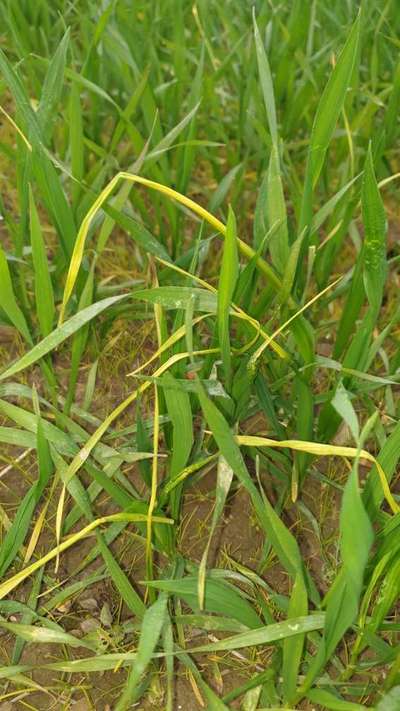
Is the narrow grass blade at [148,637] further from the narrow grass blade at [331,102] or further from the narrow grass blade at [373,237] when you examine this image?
the narrow grass blade at [331,102]

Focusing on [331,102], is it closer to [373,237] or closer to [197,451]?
[373,237]

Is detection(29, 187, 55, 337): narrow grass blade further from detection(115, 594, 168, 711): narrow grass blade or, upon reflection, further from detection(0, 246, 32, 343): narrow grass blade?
detection(115, 594, 168, 711): narrow grass blade

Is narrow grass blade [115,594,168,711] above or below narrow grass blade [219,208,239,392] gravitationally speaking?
below

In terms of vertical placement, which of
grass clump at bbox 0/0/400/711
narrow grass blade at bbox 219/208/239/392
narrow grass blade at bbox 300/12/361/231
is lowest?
grass clump at bbox 0/0/400/711

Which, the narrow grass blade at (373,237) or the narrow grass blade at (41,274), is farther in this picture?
the narrow grass blade at (41,274)

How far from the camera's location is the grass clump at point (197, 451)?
31.9 inches

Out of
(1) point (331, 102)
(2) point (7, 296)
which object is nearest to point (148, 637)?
(2) point (7, 296)

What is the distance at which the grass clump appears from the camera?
0.81 m

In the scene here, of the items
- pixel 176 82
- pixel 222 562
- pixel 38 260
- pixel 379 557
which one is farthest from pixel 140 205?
pixel 379 557

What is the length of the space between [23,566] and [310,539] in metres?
0.37

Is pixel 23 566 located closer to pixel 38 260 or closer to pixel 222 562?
pixel 222 562

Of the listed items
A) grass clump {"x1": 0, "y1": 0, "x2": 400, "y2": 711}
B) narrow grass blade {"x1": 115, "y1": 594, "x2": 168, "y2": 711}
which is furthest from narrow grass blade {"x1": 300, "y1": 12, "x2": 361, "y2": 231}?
narrow grass blade {"x1": 115, "y1": 594, "x2": 168, "y2": 711}

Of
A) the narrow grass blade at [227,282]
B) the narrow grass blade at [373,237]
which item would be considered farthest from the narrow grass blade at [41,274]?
the narrow grass blade at [373,237]

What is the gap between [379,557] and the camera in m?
0.82
